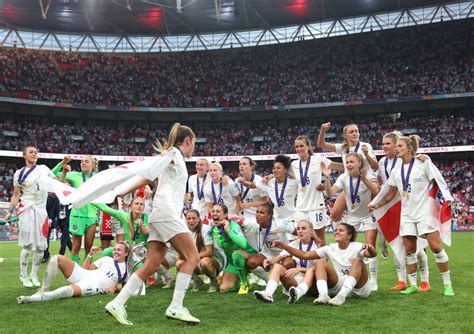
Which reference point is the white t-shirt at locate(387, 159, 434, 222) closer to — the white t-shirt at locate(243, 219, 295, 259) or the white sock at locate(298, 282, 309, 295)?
the white t-shirt at locate(243, 219, 295, 259)

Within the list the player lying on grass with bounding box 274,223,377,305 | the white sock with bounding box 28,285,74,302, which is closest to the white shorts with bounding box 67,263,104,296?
the white sock with bounding box 28,285,74,302

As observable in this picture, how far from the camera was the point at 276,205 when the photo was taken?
8.48 m

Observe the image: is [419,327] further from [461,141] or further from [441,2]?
[441,2]

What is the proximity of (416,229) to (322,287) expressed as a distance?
193 centimetres

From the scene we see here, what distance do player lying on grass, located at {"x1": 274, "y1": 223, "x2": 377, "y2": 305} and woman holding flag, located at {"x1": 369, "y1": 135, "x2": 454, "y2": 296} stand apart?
0.85 metres

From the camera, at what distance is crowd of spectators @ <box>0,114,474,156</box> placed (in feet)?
136

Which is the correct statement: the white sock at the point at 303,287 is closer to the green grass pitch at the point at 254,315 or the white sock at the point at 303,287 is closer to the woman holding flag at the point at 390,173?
the green grass pitch at the point at 254,315

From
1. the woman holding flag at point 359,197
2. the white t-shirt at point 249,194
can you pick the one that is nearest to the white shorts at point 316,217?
the woman holding flag at point 359,197

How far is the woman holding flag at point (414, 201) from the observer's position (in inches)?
279

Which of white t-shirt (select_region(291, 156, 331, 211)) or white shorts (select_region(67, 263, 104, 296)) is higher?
white t-shirt (select_region(291, 156, 331, 211))

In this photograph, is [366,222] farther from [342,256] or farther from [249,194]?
[249,194]

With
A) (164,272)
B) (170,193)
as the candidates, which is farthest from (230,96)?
(170,193)

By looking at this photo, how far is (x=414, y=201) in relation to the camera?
288 inches

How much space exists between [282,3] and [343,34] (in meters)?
8.15
